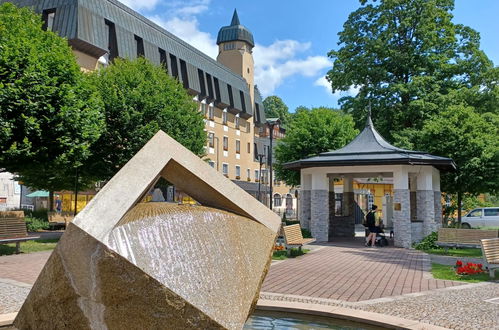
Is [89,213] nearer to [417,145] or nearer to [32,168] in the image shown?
[32,168]

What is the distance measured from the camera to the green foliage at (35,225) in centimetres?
2201

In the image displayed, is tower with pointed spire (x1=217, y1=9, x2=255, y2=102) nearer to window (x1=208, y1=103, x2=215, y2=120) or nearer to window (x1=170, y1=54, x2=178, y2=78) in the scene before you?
window (x1=208, y1=103, x2=215, y2=120)

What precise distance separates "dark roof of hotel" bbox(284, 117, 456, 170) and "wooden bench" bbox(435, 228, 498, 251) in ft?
11.0

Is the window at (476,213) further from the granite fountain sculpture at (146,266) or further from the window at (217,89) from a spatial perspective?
the window at (217,89)

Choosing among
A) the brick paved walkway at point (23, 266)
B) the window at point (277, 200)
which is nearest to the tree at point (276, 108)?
the window at point (277, 200)

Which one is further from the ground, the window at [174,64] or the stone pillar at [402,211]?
the window at [174,64]

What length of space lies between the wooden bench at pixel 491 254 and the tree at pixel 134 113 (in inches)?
558

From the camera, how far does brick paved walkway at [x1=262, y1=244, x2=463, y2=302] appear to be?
26.3ft

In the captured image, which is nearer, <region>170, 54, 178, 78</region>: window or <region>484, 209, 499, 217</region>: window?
<region>484, 209, 499, 217</region>: window

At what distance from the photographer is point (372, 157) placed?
17484mm

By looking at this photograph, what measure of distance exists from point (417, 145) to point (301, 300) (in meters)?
18.0

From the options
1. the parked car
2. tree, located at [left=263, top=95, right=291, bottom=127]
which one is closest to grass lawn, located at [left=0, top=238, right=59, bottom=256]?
the parked car

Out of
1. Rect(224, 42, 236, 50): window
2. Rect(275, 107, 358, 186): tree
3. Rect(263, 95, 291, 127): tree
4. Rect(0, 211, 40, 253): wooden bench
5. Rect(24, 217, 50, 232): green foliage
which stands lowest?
Rect(24, 217, 50, 232): green foliage

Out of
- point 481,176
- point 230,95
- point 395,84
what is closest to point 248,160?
point 230,95
